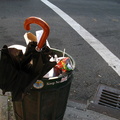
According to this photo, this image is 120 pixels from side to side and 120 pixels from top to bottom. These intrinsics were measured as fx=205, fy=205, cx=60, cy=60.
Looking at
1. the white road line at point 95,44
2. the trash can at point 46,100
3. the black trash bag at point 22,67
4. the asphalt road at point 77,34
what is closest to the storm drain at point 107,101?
the asphalt road at point 77,34

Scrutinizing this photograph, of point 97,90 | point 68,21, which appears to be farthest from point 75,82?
point 68,21

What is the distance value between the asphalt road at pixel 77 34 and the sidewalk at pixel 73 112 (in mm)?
283

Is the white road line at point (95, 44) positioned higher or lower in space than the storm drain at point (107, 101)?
higher

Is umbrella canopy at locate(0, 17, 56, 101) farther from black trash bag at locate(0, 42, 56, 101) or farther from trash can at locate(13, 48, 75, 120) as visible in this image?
trash can at locate(13, 48, 75, 120)

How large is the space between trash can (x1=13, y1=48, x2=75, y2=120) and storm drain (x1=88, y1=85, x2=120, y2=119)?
3.48 feet

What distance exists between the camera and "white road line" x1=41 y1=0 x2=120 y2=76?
481cm

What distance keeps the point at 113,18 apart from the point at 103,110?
6.11 metres

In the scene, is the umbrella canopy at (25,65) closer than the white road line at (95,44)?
Yes

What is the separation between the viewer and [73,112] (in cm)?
323

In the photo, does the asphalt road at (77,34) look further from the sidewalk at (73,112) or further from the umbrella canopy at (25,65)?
the umbrella canopy at (25,65)

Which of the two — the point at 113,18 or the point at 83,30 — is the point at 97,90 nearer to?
the point at 83,30

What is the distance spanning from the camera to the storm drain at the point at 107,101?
11.1 feet

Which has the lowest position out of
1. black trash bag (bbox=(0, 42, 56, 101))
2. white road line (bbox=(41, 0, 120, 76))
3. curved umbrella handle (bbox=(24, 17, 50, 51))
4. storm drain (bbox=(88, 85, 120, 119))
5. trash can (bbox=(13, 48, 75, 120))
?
storm drain (bbox=(88, 85, 120, 119))

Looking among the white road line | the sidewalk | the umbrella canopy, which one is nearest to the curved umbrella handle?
the umbrella canopy
